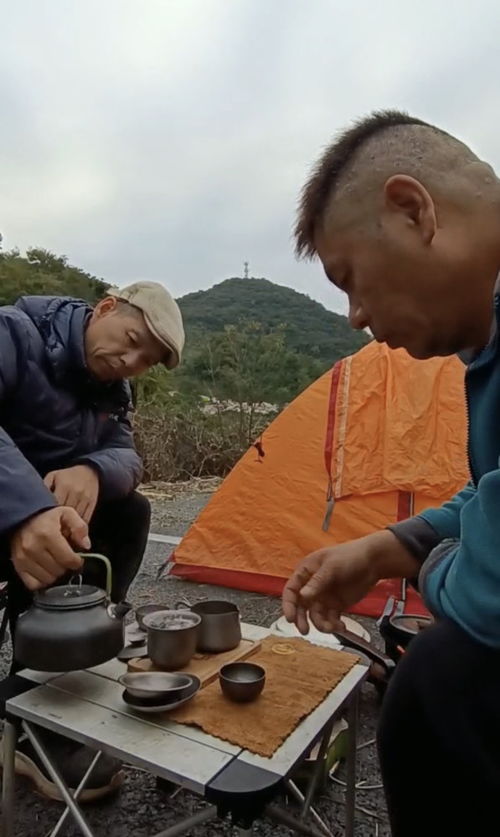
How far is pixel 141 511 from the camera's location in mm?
1962

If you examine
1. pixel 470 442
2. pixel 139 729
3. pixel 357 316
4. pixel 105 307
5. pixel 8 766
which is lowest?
pixel 8 766

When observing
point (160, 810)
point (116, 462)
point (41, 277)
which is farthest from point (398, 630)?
point (41, 277)

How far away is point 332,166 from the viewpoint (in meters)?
1.07

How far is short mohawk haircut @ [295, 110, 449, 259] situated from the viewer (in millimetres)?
1066

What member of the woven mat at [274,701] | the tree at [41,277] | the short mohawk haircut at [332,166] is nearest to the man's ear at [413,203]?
the short mohawk haircut at [332,166]

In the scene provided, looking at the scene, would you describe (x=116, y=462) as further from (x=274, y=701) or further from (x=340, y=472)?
(x=340, y=472)

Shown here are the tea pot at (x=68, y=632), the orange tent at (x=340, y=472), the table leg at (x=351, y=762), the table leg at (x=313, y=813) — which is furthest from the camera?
the orange tent at (x=340, y=472)

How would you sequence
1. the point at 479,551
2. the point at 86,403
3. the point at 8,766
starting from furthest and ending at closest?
1. the point at 86,403
2. the point at 8,766
3. the point at 479,551

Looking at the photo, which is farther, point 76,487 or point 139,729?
point 76,487

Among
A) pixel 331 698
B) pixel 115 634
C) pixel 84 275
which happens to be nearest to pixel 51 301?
pixel 115 634

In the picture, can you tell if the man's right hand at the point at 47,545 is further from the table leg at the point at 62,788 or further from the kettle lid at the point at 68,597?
the table leg at the point at 62,788

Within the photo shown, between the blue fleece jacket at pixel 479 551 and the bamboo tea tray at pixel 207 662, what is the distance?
58 cm

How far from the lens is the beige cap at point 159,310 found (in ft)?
5.89

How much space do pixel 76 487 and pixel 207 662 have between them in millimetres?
649
